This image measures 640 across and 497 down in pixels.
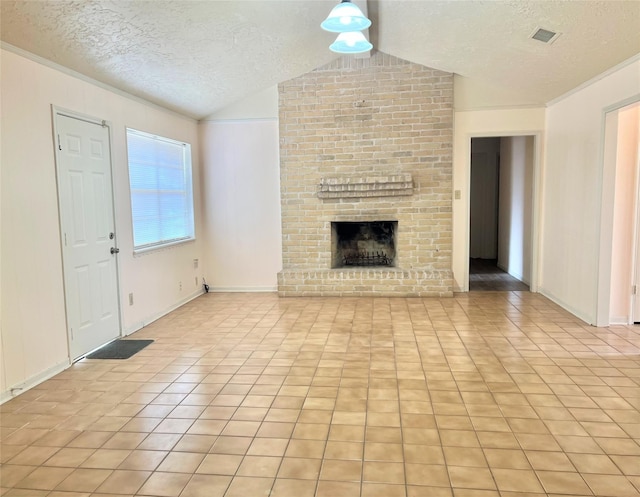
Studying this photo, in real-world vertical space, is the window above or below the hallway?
above

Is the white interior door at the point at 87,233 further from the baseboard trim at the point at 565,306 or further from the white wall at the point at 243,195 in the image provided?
the baseboard trim at the point at 565,306

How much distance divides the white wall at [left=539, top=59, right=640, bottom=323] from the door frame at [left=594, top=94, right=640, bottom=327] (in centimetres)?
2

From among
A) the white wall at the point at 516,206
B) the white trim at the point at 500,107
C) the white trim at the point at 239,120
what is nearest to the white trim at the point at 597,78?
the white trim at the point at 500,107

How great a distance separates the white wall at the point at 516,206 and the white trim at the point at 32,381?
18.8 ft

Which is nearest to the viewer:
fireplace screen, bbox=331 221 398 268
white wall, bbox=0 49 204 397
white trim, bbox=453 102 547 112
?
white wall, bbox=0 49 204 397

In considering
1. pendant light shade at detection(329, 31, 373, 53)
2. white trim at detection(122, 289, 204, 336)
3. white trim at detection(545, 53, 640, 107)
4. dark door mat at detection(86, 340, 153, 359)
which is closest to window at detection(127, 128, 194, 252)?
white trim at detection(122, 289, 204, 336)

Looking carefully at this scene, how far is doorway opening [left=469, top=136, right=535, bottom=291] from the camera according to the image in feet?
21.0

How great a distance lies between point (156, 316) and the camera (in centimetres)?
502

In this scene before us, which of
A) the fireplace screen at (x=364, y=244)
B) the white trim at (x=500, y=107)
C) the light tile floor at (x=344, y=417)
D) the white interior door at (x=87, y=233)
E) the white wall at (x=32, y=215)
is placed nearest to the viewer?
the light tile floor at (x=344, y=417)

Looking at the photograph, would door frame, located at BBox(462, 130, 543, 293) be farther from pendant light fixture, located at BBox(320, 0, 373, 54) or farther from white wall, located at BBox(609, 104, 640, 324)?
pendant light fixture, located at BBox(320, 0, 373, 54)

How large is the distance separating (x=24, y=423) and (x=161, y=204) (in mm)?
3067

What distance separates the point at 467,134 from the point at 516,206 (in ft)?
6.28

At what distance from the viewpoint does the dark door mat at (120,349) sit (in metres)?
3.82

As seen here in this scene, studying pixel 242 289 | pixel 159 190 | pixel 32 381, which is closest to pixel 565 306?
pixel 242 289
